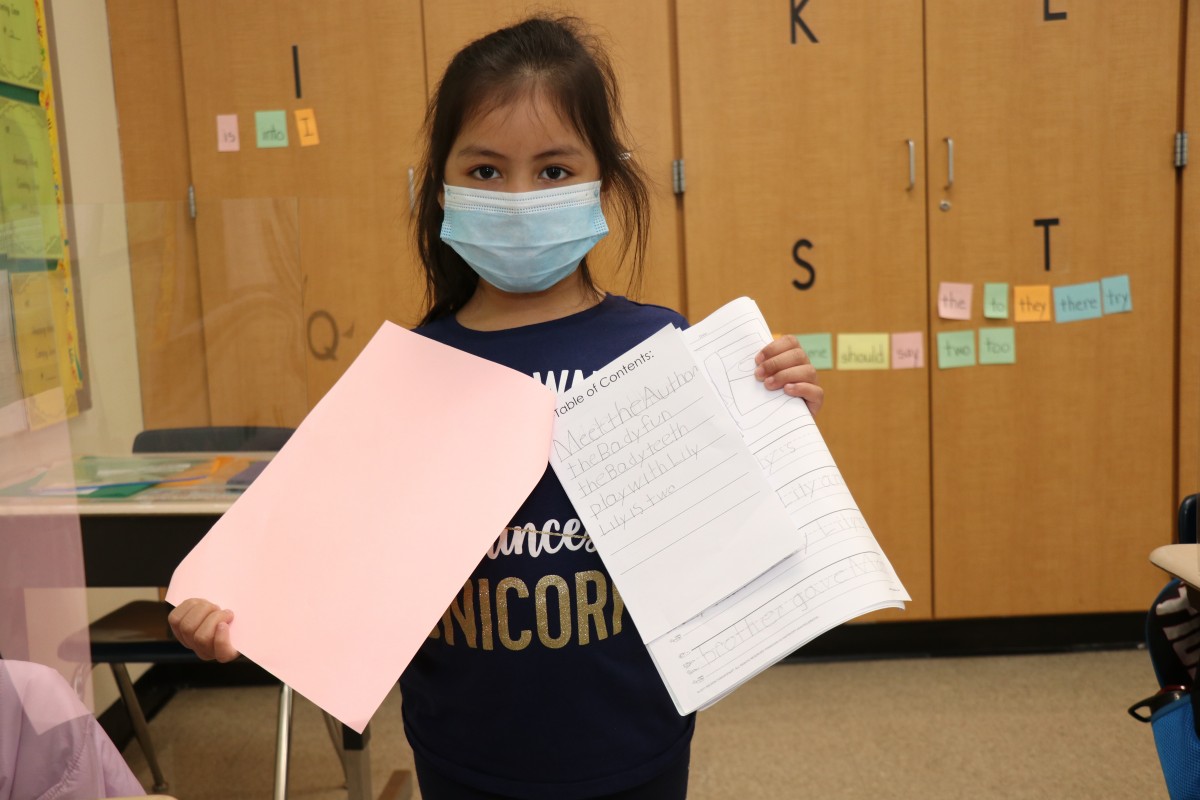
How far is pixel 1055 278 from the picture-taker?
2814mm

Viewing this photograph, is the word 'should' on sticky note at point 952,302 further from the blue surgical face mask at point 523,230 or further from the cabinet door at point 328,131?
the blue surgical face mask at point 523,230

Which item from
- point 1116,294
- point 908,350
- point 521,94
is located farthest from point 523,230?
point 1116,294

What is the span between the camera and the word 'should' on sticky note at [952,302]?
2811 mm

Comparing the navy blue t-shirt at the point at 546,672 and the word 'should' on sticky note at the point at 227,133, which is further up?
the word 'should' on sticky note at the point at 227,133

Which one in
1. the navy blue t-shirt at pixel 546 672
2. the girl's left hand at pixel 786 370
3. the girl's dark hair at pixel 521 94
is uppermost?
the girl's dark hair at pixel 521 94

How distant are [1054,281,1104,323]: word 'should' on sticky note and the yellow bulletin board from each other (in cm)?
258

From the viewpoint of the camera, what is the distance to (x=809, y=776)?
89.7 inches

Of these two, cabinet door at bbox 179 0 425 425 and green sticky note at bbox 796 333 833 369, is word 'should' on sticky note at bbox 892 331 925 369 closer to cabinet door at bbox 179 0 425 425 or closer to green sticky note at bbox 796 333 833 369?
green sticky note at bbox 796 333 833 369

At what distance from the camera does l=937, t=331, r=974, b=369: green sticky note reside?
2828mm

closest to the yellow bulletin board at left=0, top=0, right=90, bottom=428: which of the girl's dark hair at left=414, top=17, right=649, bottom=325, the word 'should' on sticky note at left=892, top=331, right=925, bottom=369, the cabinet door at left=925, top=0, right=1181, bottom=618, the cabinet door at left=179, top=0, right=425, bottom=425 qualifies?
the girl's dark hair at left=414, top=17, right=649, bottom=325

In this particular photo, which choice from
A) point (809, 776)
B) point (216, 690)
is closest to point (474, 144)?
point (809, 776)

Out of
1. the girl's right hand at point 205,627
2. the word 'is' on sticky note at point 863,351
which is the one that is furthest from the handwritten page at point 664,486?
the word 'is' on sticky note at point 863,351

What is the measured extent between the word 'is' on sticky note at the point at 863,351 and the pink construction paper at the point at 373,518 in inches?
81.5

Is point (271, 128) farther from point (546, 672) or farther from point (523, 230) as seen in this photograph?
point (546, 672)
